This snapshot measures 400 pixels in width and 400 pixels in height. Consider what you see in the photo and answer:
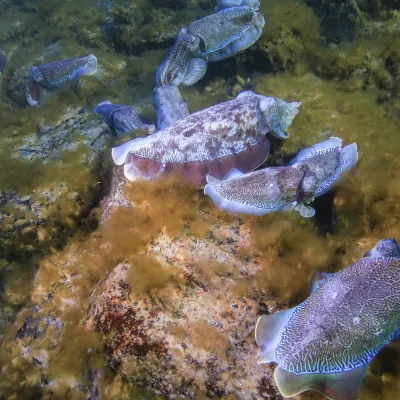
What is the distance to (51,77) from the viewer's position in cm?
521

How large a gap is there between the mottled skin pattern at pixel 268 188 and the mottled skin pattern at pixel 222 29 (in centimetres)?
323

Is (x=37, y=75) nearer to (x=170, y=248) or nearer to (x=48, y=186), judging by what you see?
(x=48, y=186)

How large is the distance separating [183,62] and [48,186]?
306cm

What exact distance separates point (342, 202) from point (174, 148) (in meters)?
1.89

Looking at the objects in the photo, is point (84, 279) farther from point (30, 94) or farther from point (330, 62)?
point (330, 62)

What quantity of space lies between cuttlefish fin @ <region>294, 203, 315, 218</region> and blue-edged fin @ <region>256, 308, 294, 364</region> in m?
1.02

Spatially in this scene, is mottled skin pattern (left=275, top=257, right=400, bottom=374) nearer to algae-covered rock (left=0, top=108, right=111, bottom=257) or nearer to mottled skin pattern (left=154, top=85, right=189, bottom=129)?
algae-covered rock (left=0, top=108, right=111, bottom=257)

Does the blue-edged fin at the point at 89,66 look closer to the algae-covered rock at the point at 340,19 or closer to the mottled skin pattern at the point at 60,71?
the mottled skin pattern at the point at 60,71

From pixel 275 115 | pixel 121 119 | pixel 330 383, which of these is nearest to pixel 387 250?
pixel 330 383

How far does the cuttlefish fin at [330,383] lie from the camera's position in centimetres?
172

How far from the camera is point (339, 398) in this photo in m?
1.72

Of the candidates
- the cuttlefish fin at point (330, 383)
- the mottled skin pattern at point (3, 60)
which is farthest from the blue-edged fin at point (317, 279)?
the mottled skin pattern at point (3, 60)

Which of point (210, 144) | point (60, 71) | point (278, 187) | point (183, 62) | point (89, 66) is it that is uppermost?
point (60, 71)

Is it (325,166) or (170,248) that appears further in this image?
(325,166)
